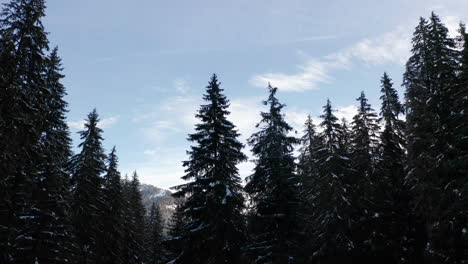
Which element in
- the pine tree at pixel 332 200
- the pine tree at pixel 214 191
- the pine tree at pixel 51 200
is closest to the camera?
the pine tree at pixel 214 191

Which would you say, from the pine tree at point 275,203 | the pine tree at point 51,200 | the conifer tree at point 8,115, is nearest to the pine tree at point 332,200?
the pine tree at point 275,203

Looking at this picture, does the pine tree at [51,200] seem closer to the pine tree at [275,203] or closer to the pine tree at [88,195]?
the pine tree at [88,195]

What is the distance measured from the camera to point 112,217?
31.9 m

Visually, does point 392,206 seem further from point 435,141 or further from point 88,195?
point 88,195

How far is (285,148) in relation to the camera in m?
21.7

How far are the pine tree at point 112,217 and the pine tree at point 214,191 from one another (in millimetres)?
13757

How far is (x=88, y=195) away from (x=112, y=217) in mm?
6770

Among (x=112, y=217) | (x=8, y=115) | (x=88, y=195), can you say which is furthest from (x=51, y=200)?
(x=112, y=217)

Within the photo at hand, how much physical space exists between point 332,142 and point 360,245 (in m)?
8.21

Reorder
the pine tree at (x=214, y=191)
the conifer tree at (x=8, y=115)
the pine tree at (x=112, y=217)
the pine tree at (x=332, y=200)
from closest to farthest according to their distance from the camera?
the conifer tree at (x=8, y=115) < the pine tree at (x=214, y=191) < the pine tree at (x=332, y=200) < the pine tree at (x=112, y=217)

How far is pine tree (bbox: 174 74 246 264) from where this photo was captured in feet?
59.8

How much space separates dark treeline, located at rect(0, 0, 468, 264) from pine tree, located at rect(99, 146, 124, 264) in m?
1.51

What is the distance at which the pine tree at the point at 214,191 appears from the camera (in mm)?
18234

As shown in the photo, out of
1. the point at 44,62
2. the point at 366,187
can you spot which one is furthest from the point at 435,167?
the point at 44,62
